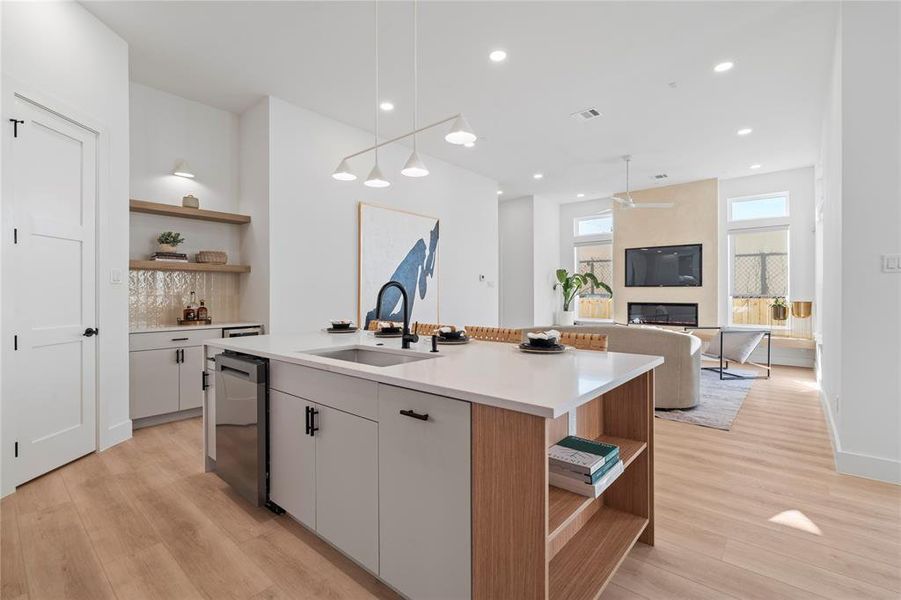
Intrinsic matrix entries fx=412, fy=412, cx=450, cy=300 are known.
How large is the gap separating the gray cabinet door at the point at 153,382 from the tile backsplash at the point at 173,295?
0.49m

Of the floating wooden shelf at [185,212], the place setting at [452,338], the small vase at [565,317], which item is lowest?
the small vase at [565,317]

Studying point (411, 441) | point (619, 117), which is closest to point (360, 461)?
point (411, 441)

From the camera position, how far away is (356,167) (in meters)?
4.83

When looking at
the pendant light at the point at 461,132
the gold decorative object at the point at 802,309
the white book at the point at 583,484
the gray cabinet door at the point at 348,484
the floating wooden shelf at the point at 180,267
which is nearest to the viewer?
the white book at the point at 583,484

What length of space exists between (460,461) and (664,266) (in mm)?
7434

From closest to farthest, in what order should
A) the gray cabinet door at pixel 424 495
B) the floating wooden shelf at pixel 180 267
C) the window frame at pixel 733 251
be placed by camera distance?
the gray cabinet door at pixel 424 495
the floating wooden shelf at pixel 180 267
the window frame at pixel 733 251

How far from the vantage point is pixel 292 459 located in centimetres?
191

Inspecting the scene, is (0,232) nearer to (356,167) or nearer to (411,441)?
(411,441)

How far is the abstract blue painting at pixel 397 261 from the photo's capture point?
193 inches

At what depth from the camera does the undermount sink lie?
205 centimetres

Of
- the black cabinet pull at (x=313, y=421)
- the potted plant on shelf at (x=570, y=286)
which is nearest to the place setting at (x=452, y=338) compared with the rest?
the black cabinet pull at (x=313, y=421)

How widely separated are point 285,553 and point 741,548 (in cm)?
202

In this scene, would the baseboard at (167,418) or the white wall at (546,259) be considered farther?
the white wall at (546,259)

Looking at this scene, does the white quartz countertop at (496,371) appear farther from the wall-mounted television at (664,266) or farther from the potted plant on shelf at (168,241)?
the wall-mounted television at (664,266)
